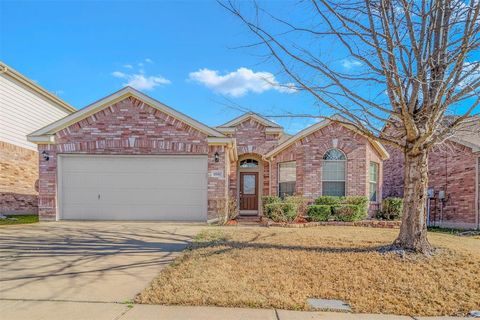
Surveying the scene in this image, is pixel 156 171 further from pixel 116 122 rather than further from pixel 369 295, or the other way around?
pixel 369 295

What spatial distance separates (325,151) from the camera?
45.0 ft

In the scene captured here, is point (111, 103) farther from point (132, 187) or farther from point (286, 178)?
point (286, 178)

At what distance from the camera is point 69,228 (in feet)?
32.9

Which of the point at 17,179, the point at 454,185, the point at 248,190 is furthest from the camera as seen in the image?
the point at 248,190

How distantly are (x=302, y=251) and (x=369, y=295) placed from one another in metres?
2.28

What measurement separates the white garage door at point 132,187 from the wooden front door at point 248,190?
5.34m

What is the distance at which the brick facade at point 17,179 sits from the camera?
13897 millimetres

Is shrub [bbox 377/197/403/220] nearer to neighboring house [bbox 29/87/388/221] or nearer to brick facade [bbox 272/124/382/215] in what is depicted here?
brick facade [bbox 272/124/382/215]

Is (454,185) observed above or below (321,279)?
above

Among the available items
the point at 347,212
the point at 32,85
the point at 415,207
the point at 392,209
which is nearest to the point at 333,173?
the point at 347,212

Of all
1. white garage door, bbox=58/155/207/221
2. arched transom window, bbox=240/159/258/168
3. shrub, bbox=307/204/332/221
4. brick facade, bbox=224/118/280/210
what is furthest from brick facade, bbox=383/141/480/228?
white garage door, bbox=58/155/207/221

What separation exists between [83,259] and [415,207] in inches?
269

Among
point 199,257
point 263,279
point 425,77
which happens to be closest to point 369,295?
point 263,279

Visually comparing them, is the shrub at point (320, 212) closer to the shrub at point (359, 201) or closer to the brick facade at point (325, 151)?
the shrub at point (359, 201)
